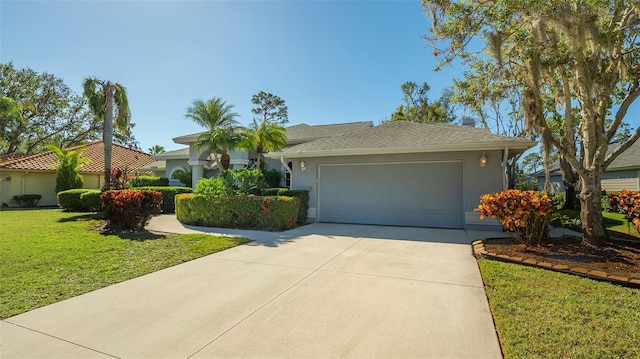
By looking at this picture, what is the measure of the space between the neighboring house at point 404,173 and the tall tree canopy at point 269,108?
21.2 metres

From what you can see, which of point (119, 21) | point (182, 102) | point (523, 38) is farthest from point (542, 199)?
point (182, 102)

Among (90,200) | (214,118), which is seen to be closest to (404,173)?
(214,118)

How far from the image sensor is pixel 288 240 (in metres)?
7.73

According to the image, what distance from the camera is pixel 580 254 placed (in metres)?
5.65

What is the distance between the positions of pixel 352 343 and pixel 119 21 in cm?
1108

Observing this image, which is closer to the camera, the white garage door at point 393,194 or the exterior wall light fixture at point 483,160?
the exterior wall light fixture at point 483,160

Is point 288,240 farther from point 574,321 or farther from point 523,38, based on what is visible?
point 523,38

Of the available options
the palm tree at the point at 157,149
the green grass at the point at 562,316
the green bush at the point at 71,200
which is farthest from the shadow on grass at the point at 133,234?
the palm tree at the point at 157,149

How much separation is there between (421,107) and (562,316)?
26.4 meters

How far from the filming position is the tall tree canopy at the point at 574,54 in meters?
5.86

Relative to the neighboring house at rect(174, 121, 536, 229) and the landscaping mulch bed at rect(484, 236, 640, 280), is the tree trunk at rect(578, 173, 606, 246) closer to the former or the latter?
the landscaping mulch bed at rect(484, 236, 640, 280)

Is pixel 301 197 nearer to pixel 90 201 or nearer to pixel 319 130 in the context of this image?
pixel 319 130

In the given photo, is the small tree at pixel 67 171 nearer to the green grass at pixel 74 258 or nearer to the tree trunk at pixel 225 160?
the green grass at pixel 74 258

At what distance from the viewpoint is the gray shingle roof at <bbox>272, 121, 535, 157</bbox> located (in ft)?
27.6
